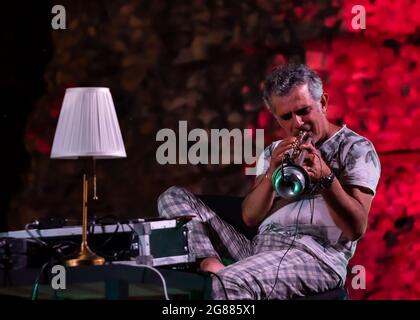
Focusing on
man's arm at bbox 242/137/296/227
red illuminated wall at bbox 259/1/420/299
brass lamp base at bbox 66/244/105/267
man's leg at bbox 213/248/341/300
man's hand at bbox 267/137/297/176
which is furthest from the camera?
red illuminated wall at bbox 259/1/420/299

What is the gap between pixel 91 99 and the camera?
128 inches

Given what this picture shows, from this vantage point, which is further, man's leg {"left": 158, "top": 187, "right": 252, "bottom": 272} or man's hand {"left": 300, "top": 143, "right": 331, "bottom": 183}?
man's leg {"left": 158, "top": 187, "right": 252, "bottom": 272}

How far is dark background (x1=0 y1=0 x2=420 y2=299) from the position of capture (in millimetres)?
4211

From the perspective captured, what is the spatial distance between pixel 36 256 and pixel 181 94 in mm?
1499

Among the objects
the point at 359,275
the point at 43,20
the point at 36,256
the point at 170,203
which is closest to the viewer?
the point at 36,256

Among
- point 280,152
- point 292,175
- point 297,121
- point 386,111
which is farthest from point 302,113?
point 386,111

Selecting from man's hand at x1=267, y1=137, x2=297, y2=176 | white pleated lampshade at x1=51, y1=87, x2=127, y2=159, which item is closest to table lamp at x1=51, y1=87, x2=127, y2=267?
white pleated lampshade at x1=51, y1=87, x2=127, y2=159

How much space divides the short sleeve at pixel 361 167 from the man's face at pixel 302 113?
15 centimetres

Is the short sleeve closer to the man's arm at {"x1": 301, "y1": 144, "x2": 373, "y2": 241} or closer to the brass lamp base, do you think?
the man's arm at {"x1": 301, "y1": 144, "x2": 373, "y2": 241}

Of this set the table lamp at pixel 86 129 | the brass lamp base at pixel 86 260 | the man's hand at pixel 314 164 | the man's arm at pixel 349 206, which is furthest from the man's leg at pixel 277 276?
the table lamp at pixel 86 129

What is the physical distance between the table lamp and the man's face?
678 mm

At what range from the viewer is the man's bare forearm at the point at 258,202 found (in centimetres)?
351

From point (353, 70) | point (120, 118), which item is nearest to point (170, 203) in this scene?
point (120, 118)

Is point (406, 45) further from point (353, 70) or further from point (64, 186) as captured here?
point (64, 186)
